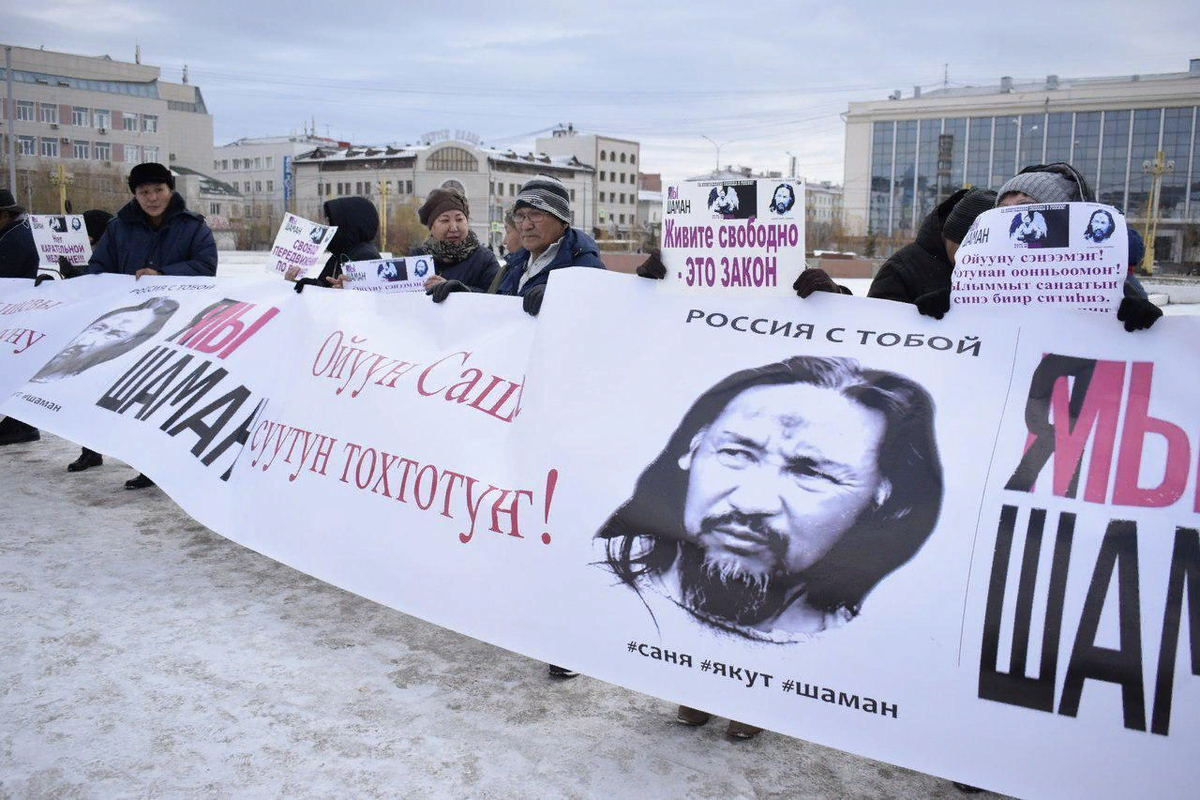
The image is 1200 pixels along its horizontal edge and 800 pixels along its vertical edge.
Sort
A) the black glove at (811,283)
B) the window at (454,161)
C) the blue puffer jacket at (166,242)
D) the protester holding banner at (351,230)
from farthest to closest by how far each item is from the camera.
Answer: the window at (454,161) → the blue puffer jacket at (166,242) → the protester holding banner at (351,230) → the black glove at (811,283)

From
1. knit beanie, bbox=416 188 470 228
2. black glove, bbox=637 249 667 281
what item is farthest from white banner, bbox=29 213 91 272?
black glove, bbox=637 249 667 281

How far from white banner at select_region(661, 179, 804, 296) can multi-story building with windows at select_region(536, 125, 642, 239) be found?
109m

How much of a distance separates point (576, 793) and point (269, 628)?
1.57 meters

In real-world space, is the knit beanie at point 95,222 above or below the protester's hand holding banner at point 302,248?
above

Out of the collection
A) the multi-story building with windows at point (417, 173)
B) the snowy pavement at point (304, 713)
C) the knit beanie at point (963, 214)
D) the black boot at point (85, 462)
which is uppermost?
the multi-story building with windows at point (417, 173)

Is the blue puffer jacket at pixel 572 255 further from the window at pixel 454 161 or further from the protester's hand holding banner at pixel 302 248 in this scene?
the window at pixel 454 161

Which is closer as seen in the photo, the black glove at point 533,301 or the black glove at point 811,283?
the black glove at point 811,283

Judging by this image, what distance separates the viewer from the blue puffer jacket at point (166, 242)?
574 cm

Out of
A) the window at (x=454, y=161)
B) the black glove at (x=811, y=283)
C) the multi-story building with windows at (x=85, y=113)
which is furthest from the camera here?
the window at (x=454, y=161)

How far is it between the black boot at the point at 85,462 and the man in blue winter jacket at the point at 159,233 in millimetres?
1158

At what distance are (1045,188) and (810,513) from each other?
1450 millimetres

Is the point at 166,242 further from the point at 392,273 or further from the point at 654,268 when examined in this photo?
the point at 654,268

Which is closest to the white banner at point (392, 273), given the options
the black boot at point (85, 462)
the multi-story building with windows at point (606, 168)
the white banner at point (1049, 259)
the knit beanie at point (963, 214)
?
the black boot at point (85, 462)

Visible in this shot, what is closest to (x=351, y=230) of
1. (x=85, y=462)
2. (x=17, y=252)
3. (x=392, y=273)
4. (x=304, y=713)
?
(x=392, y=273)
